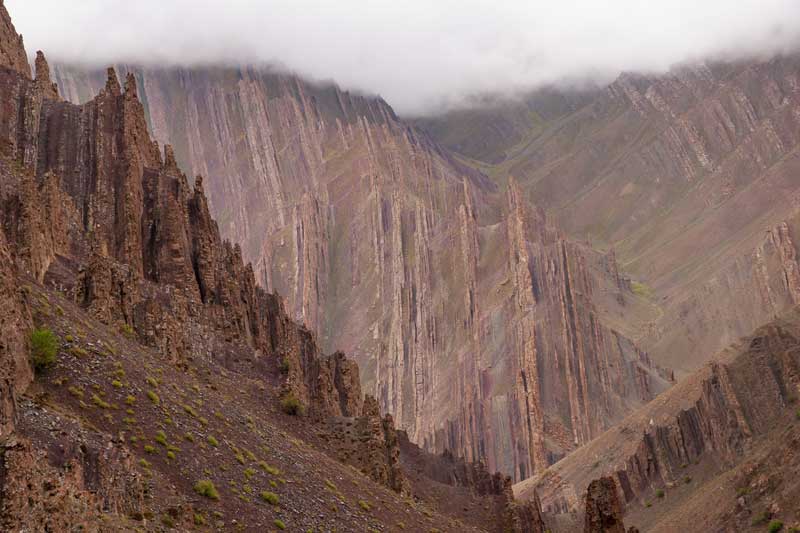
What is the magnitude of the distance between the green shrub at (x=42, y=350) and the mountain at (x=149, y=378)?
0.05 m

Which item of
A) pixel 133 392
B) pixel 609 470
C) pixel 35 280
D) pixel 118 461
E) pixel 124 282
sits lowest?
pixel 118 461

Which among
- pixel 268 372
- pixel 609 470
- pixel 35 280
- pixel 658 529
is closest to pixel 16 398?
pixel 35 280

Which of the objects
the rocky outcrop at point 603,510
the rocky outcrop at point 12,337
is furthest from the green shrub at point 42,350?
the rocky outcrop at point 603,510

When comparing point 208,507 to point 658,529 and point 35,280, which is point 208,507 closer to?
point 35,280

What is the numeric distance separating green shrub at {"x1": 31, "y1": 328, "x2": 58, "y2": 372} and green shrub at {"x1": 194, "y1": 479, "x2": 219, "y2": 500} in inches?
238

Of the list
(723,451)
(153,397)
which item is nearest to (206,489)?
(153,397)

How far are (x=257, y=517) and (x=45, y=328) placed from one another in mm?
9386

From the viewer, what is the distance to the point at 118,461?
3250 centimetres

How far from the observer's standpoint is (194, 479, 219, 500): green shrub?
3894cm

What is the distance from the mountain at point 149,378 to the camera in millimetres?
32219

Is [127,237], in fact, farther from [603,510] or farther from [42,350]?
[42,350]

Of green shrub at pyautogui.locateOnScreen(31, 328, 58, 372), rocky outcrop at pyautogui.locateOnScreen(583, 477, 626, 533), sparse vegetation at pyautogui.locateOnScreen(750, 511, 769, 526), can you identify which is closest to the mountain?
green shrub at pyautogui.locateOnScreen(31, 328, 58, 372)

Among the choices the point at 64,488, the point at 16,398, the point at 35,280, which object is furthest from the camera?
the point at 35,280

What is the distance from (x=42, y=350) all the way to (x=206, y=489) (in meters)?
6.84
